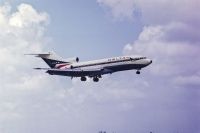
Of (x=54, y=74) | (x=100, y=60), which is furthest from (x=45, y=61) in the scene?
(x=100, y=60)

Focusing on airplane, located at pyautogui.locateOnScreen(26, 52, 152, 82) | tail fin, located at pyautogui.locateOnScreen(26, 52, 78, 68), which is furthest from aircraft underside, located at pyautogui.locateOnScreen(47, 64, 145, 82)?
tail fin, located at pyautogui.locateOnScreen(26, 52, 78, 68)

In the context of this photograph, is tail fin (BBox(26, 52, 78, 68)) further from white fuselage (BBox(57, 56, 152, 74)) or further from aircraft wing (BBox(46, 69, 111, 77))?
white fuselage (BBox(57, 56, 152, 74))

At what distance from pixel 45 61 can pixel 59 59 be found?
19.0 ft

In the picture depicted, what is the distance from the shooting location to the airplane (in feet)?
415

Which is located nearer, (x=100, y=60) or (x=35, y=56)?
(x=100, y=60)

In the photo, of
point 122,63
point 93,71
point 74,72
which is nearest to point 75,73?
point 74,72

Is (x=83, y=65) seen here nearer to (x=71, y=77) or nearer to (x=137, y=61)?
(x=71, y=77)

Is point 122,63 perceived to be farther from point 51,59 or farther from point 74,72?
point 51,59

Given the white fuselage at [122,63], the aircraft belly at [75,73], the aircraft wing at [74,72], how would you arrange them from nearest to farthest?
the white fuselage at [122,63], the aircraft wing at [74,72], the aircraft belly at [75,73]

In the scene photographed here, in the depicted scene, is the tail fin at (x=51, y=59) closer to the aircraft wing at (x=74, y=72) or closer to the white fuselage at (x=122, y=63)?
the aircraft wing at (x=74, y=72)

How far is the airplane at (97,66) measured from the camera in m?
126

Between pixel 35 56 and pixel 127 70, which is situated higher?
pixel 35 56

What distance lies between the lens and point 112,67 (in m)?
127

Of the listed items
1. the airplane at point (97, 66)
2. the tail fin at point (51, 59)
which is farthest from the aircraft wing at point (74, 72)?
the tail fin at point (51, 59)
